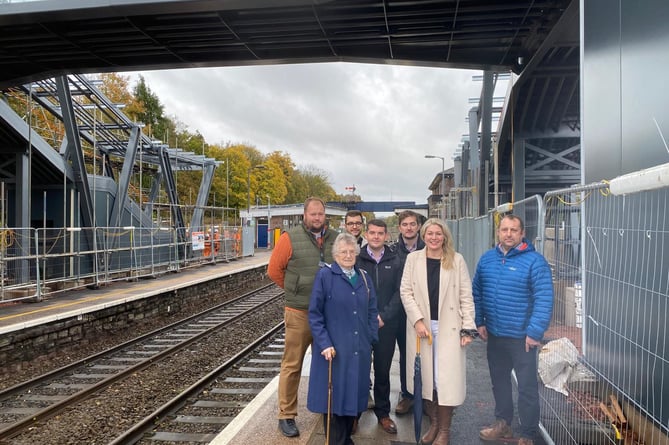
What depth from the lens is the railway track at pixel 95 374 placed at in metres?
6.05

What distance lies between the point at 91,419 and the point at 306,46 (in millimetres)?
8851

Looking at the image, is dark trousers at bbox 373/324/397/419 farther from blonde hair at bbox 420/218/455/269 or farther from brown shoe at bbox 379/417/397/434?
blonde hair at bbox 420/218/455/269

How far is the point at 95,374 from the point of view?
7898mm

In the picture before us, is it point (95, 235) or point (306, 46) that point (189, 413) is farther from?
point (95, 235)

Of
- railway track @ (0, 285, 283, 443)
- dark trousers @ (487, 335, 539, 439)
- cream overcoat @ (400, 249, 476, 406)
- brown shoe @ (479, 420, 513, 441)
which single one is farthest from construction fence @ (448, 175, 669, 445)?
railway track @ (0, 285, 283, 443)

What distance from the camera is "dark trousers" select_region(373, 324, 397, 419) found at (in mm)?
4227

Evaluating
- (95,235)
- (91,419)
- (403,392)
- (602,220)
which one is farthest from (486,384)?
(95,235)

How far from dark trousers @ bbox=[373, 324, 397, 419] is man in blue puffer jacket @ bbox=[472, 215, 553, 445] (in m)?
0.81

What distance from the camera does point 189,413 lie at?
6.17m

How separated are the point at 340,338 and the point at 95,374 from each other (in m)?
6.05

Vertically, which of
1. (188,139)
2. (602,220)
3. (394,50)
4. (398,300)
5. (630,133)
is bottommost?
(398,300)

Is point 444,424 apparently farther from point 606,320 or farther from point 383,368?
point 606,320

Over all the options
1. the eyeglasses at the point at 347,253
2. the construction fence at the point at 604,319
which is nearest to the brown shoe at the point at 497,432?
the construction fence at the point at 604,319

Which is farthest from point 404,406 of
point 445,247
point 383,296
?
point 445,247
